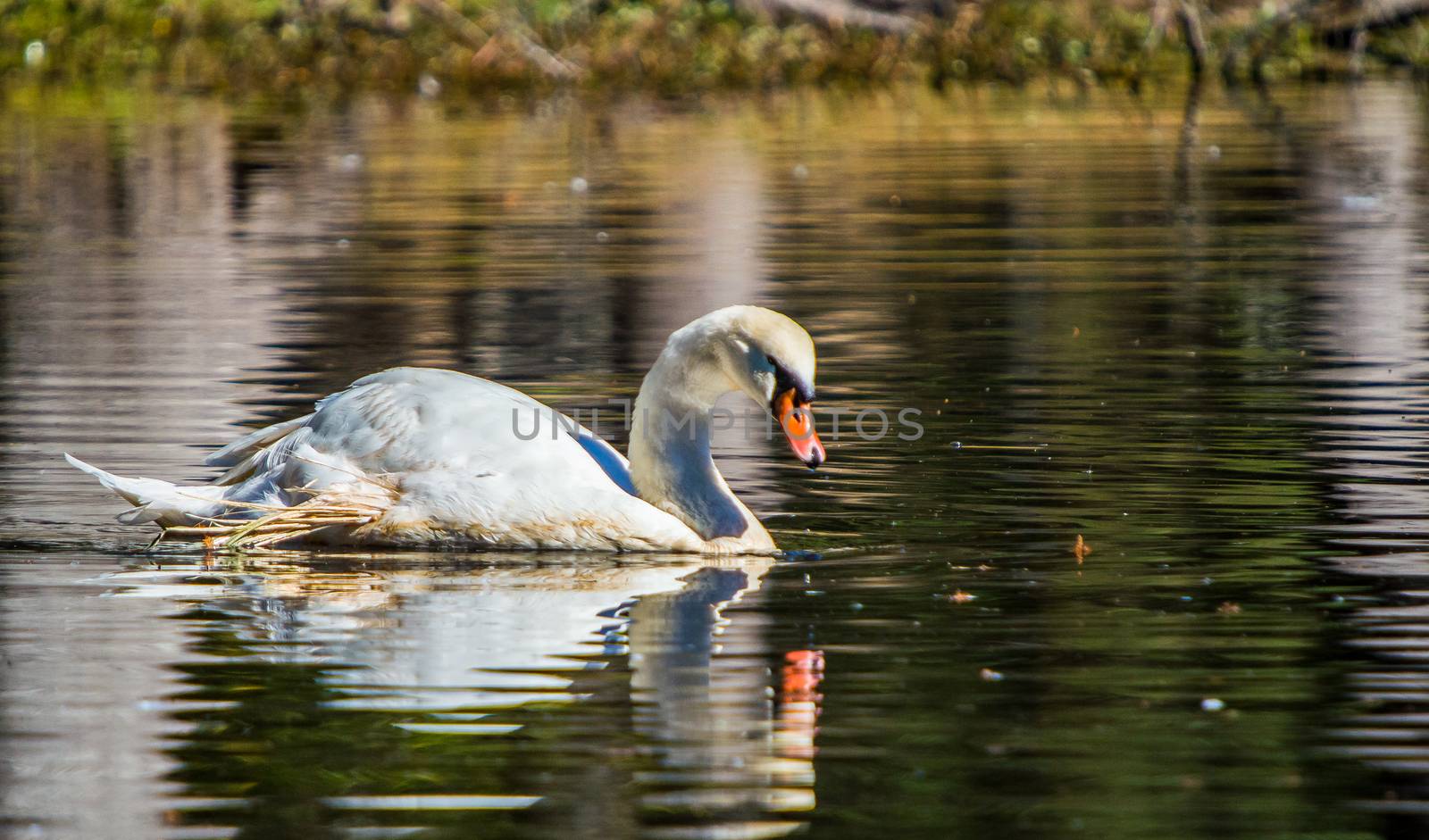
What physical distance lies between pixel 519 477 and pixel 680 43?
28.5m

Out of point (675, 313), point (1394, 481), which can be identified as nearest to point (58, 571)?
point (1394, 481)

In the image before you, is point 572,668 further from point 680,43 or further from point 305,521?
point 680,43

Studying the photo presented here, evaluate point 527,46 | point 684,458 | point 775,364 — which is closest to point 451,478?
point 684,458

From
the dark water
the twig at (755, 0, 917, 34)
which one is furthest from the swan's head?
the twig at (755, 0, 917, 34)

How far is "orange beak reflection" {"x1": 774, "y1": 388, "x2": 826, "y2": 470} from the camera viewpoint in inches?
277

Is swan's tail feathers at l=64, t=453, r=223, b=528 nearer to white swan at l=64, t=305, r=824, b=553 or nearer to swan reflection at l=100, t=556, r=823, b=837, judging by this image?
white swan at l=64, t=305, r=824, b=553

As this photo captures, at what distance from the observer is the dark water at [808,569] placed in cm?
502

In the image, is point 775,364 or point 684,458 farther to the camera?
point 684,458

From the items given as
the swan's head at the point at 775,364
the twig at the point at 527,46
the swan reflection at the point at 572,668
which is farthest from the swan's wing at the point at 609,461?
the twig at the point at 527,46

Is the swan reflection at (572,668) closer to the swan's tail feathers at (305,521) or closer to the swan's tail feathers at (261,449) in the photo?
the swan's tail feathers at (305,521)

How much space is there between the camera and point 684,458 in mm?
7434

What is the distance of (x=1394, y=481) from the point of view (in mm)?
8305

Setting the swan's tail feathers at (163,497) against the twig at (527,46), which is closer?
the swan's tail feathers at (163,497)

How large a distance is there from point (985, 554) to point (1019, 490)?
3.31 ft
